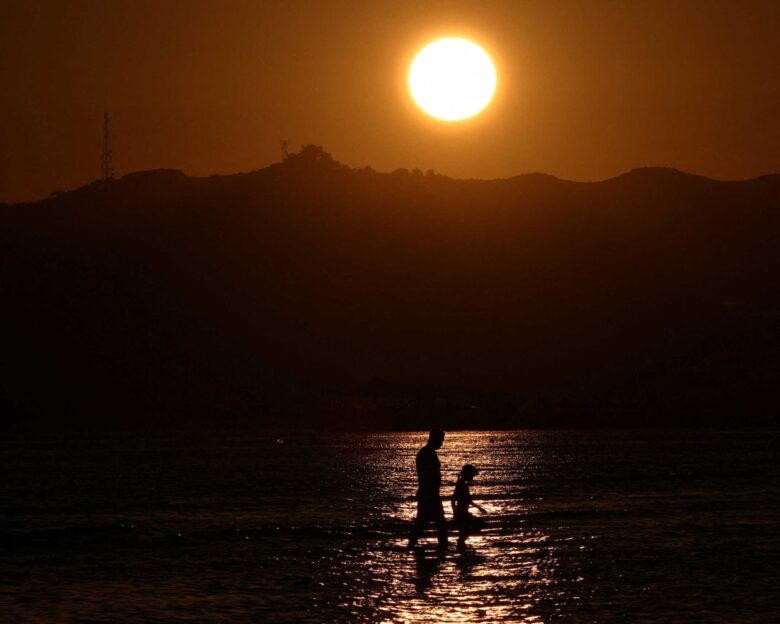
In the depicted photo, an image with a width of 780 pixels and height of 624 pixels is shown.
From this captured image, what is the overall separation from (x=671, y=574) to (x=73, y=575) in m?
11.7

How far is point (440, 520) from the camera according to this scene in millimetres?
26094

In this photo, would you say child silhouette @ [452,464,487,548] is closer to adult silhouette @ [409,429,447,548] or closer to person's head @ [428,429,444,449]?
adult silhouette @ [409,429,447,548]

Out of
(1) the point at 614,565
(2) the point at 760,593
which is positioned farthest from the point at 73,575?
(2) the point at 760,593

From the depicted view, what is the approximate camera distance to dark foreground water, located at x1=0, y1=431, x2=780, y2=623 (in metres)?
20.8

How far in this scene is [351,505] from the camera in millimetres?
44562

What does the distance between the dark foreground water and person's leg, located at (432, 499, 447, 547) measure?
1.39ft

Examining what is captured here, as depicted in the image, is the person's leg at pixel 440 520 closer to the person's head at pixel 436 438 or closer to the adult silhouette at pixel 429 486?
the adult silhouette at pixel 429 486

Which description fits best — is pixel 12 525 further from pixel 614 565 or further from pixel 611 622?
pixel 611 622

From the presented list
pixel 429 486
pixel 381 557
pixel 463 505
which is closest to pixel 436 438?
pixel 429 486

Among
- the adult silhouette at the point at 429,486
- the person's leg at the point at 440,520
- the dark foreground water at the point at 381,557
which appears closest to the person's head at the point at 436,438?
the adult silhouette at the point at 429,486

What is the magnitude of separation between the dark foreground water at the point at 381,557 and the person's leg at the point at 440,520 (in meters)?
0.42

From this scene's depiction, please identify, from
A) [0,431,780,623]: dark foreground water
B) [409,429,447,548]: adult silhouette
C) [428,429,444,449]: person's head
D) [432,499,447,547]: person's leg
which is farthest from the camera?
[432,499,447,547]: person's leg

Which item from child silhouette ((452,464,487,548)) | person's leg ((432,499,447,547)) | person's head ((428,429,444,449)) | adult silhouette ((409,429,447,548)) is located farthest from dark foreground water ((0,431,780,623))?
person's head ((428,429,444,449))

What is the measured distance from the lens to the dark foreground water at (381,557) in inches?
→ 818
